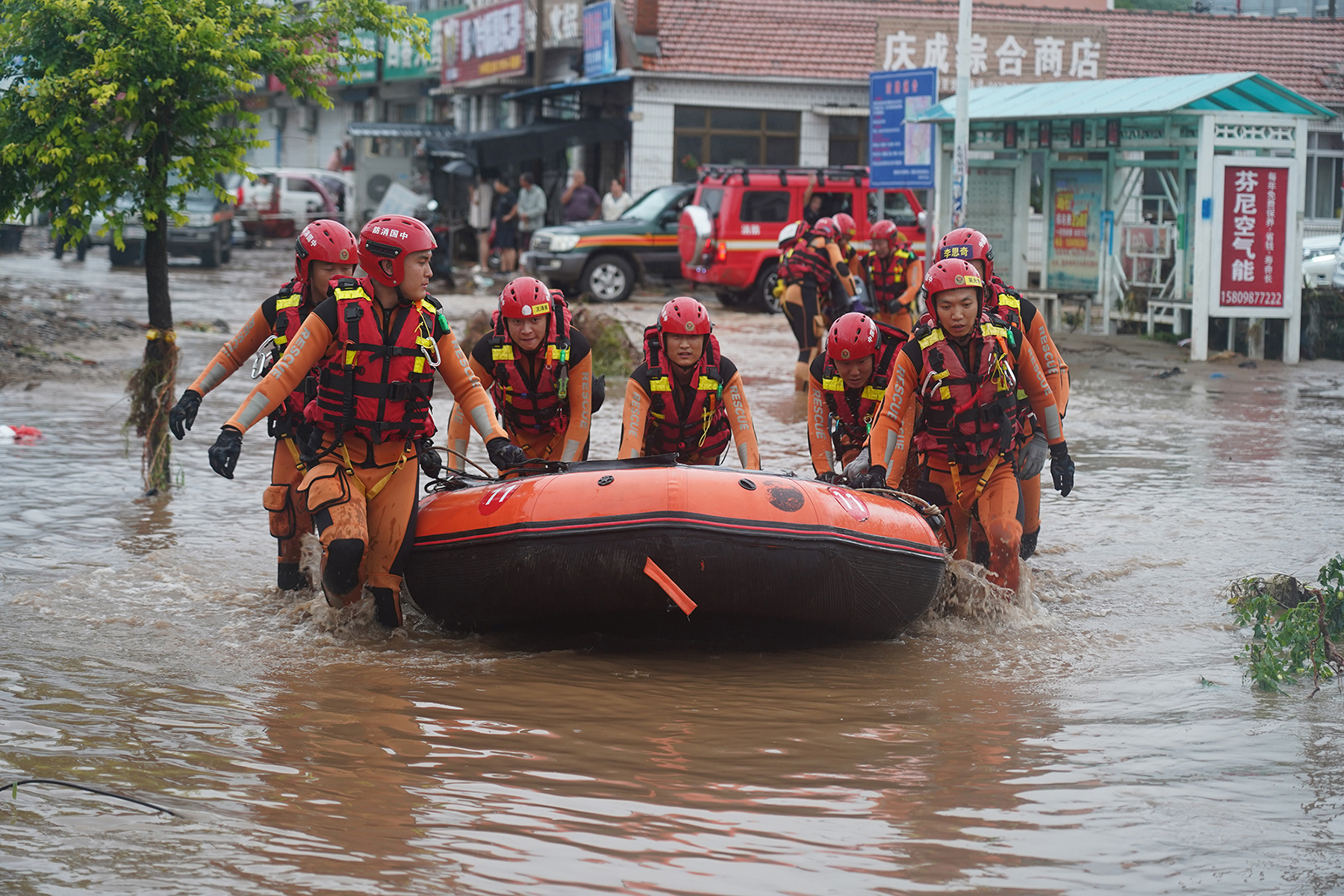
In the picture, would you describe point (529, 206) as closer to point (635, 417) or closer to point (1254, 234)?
point (1254, 234)

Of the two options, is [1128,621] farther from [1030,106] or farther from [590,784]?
[1030,106]

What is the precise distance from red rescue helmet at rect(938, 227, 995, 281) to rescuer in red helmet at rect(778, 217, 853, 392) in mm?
6089

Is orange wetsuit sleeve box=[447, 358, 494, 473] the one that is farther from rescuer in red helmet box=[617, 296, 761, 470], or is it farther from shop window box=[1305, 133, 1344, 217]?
shop window box=[1305, 133, 1344, 217]

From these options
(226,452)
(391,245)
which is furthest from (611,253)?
(226,452)

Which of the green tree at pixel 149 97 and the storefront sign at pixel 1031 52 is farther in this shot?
the storefront sign at pixel 1031 52

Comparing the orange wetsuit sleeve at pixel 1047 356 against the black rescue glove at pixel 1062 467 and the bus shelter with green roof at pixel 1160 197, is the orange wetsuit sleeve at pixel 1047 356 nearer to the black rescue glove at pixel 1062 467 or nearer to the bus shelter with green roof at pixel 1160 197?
the black rescue glove at pixel 1062 467

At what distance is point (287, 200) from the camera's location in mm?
33250

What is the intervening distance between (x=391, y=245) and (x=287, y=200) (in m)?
28.7

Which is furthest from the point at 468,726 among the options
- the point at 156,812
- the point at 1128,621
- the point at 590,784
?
the point at 1128,621

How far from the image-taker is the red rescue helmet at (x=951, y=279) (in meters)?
6.21

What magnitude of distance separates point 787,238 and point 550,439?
7.42m

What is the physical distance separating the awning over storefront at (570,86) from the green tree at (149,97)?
16.6 m

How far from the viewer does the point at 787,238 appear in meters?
14.3

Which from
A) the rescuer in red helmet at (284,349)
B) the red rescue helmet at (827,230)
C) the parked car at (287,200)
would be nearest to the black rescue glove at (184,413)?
the rescuer in red helmet at (284,349)
